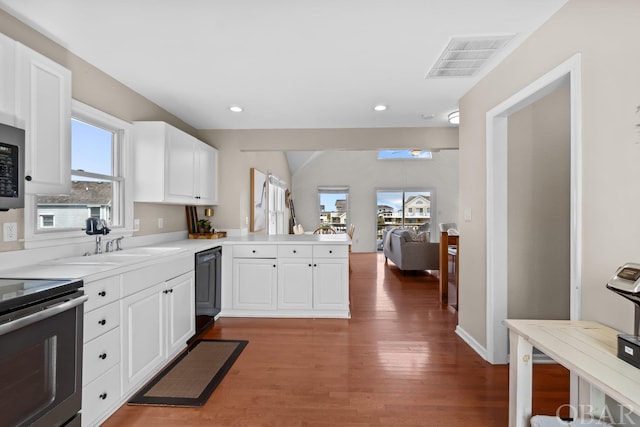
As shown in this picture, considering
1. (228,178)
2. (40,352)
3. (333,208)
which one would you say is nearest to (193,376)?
(40,352)

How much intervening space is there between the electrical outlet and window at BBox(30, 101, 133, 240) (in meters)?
0.09

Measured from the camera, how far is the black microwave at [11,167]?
1.58 meters

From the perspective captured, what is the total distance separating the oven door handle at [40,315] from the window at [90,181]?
758 mm

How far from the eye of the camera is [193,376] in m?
2.41

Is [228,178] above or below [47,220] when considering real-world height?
above

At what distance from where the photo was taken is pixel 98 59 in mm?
2389

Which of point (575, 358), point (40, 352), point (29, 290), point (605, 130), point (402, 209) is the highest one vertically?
point (605, 130)

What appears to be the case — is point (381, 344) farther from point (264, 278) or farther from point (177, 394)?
point (177, 394)

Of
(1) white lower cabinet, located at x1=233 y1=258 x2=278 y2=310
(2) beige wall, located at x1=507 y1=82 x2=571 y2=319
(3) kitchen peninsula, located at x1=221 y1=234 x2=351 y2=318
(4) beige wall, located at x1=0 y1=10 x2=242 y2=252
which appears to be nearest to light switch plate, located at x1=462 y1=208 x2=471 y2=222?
(2) beige wall, located at x1=507 y1=82 x2=571 y2=319

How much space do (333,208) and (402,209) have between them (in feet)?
7.09

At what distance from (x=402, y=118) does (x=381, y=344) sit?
2557 millimetres

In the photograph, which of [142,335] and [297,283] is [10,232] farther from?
[297,283]

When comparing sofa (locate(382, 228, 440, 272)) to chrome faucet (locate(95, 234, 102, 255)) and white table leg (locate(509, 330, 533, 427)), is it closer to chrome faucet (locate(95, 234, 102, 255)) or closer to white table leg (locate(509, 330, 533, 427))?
white table leg (locate(509, 330, 533, 427))

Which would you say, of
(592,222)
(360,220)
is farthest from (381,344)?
(360,220)
